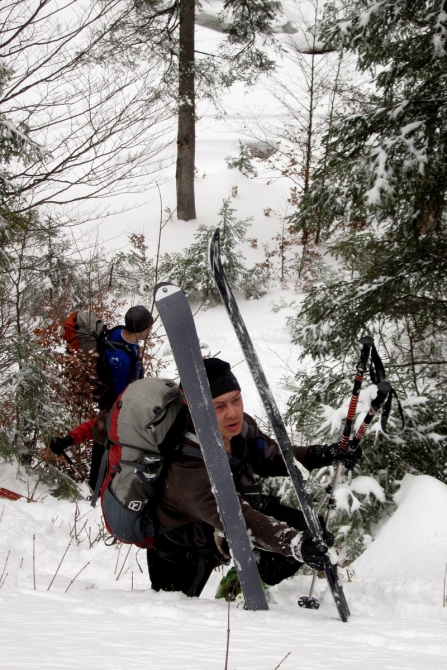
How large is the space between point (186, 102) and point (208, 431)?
37.8 feet

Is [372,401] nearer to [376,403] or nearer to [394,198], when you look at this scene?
[376,403]

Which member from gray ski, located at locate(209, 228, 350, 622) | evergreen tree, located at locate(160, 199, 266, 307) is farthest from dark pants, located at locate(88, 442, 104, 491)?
evergreen tree, located at locate(160, 199, 266, 307)

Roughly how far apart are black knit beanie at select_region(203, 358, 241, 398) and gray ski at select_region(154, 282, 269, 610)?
17 centimetres

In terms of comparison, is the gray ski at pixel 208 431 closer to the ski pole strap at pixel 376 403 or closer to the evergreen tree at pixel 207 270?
the ski pole strap at pixel 376 403

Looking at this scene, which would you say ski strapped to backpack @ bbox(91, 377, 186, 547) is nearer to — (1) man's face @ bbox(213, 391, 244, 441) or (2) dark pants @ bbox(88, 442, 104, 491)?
(1) man's face @ bbox(213, 391, 244, 441)

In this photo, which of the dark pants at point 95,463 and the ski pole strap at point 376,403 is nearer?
the ski pole strap at point 376,403

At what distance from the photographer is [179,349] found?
8.38 feet

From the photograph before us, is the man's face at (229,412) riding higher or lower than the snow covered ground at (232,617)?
higher

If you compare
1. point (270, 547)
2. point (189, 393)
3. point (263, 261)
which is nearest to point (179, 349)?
point (189, 393)

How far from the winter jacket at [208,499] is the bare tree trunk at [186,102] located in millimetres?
10462

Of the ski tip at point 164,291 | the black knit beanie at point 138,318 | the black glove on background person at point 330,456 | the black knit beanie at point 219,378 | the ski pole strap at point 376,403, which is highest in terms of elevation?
the ski tip at point 164,291

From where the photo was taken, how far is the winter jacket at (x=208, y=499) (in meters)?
2.37

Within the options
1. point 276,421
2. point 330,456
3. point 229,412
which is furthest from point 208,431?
point 330,456

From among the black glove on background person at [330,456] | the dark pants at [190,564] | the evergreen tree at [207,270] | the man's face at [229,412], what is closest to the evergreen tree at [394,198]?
the black glove on background person at [330,456]
